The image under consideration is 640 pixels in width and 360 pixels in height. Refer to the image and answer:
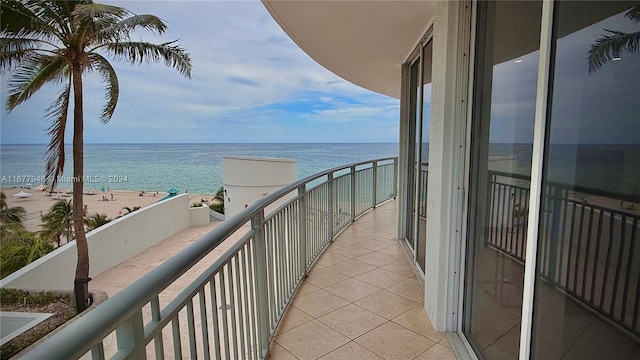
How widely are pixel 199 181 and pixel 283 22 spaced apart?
1470 inches

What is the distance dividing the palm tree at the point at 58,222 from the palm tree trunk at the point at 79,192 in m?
4.53

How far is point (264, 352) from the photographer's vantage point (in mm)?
2131

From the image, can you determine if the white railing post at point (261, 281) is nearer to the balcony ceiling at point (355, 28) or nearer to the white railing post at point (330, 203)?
the balcony ceiling at point (355, 28)

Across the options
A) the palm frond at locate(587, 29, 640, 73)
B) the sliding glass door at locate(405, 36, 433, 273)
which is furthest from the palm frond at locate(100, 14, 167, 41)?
the palm frond at locate(587, 29, 640, 73)

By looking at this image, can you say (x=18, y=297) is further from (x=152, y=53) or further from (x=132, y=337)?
(x=132, y=337)

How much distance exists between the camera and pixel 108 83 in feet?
27.3

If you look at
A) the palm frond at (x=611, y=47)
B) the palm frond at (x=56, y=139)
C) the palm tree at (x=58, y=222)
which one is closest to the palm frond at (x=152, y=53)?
the palm frond at (x=56, y=139)

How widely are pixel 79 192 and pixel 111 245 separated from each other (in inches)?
115

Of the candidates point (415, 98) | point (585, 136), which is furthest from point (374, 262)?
point (585, 136)

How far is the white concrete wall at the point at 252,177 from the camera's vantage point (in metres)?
15.1

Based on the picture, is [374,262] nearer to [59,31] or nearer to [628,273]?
[628,273]

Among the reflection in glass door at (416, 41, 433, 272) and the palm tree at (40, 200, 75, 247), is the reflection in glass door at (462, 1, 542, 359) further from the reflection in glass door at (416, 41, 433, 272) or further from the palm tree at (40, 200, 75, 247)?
the palm tree at (40, 200, 75, 247)

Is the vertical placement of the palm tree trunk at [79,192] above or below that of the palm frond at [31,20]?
below

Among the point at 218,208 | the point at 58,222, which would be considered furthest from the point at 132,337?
the point at 218,208
